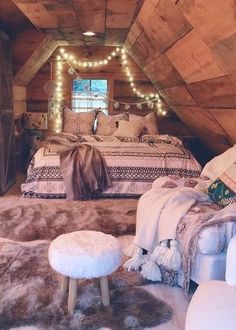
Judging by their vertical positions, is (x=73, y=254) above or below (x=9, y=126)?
below

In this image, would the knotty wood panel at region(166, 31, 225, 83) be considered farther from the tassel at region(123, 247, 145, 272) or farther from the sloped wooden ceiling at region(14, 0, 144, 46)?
the tassel at region(123, 247, 145, 272)

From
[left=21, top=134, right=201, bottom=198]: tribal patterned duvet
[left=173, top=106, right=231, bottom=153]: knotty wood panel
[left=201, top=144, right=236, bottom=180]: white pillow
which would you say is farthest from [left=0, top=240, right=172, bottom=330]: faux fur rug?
[left=173, top=106, right=231, bottom=153]: knotty wood panel

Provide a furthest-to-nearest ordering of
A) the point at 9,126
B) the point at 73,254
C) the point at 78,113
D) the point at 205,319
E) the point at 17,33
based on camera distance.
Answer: the point at 78,113 < the point at 17,33 < the point at 9,126 < the point at 73,254 < the point at 205,319

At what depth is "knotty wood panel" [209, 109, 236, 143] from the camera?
126 inches

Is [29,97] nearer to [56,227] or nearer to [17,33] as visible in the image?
[17,33]

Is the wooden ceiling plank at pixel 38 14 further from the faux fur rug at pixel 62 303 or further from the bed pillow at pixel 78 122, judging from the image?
the faux fur rug at pixel 62 303

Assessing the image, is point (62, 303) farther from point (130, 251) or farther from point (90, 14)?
point (90, 14)

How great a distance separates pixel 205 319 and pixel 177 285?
3.49ft

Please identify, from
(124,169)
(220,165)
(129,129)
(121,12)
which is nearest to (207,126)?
(124,169)

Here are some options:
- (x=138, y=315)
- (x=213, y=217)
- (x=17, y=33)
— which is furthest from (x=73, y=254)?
(x=17, y=33)

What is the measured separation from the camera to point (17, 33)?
5102mm

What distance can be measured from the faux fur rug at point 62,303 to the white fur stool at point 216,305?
55cm

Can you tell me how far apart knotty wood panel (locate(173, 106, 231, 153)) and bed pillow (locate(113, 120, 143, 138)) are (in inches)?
24.2

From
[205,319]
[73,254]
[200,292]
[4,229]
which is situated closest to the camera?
[205,319]
